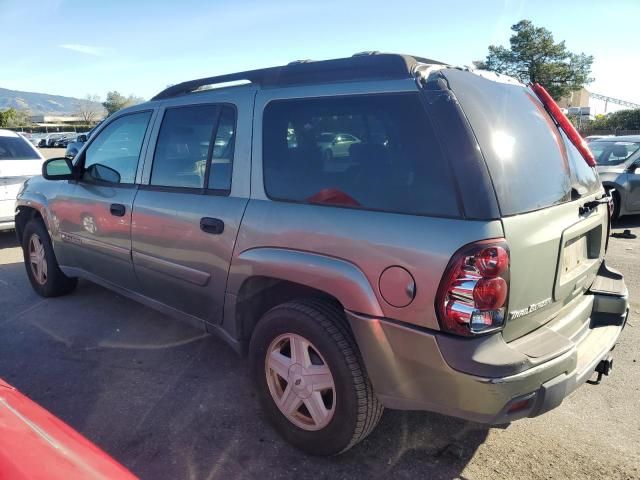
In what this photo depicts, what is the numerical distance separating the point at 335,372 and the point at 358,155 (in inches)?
40.8

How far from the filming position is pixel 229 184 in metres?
2.90

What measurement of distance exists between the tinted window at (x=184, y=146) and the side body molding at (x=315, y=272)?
728 millimetres

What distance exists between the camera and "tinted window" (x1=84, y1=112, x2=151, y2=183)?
12.0ft

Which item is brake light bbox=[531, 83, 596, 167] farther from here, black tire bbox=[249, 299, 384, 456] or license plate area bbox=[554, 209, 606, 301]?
black tire bbox=[249, 299, 384, 456]

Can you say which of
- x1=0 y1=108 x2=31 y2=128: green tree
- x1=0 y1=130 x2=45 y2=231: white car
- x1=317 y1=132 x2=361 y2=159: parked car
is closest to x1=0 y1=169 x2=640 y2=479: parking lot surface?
x1=317 y1=132 x2=361 y2=159: parked car

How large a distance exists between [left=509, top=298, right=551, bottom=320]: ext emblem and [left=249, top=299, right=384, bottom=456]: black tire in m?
0.72

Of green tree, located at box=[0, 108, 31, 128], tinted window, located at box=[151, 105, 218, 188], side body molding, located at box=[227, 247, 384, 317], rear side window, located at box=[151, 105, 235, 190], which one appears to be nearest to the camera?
side body molding, located at box=[227, 247, 384, 317]

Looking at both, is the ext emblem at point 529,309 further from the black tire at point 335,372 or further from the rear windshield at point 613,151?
the rear windshield at point 613,151

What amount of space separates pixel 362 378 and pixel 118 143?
2.80 m

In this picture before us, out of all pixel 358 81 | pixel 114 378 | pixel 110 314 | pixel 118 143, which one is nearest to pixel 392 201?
pixel 358 81

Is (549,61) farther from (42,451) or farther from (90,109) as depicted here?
(90,109)

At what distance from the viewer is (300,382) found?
254cm

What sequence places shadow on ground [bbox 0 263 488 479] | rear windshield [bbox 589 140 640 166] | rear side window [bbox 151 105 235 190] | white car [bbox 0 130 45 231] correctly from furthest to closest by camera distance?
rear windshield [bbox 589 140 640 166] → white car [bbox 0 130 45 231] → rear side window [bbox 151 105 235 190] → shadow on ground [bbox 0 263 488 479]

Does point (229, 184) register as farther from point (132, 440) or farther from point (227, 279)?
point (132, 440)
